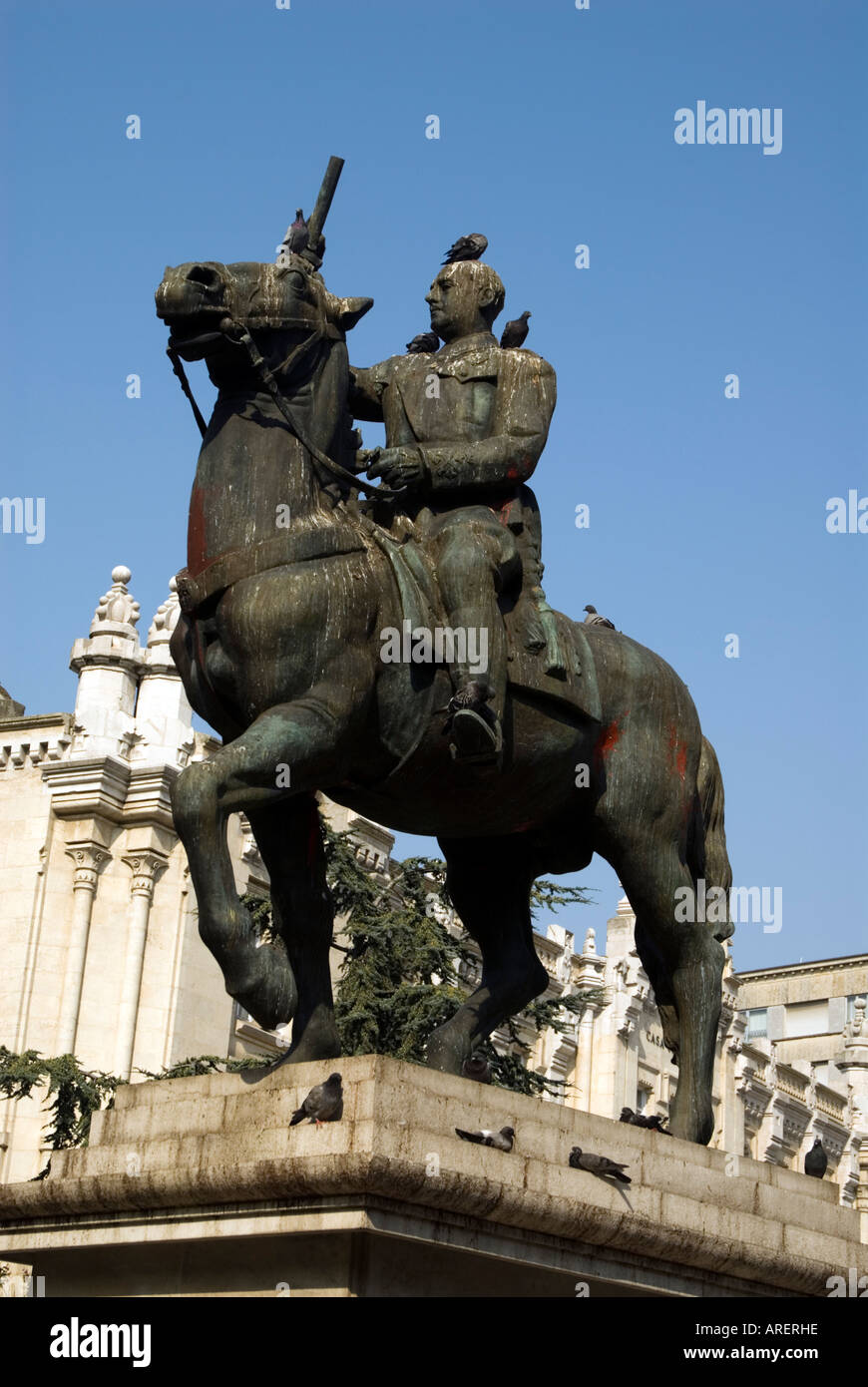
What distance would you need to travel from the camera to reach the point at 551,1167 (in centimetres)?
890

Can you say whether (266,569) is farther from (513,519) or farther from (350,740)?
(513,519)

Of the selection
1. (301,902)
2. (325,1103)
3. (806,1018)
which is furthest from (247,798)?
(806,1018)

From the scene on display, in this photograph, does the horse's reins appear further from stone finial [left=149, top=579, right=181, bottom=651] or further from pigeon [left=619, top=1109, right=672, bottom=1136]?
stone finial [left=149, top=579, right=181, bottom=651]

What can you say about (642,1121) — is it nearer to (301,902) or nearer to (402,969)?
(301,902)

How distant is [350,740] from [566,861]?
1.73m

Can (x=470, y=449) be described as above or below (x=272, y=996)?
above

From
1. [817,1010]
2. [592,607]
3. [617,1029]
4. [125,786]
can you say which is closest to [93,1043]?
[125,786]

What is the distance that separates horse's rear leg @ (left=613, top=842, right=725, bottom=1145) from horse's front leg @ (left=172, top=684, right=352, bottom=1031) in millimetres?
1836

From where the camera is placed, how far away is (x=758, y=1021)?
77812 mm

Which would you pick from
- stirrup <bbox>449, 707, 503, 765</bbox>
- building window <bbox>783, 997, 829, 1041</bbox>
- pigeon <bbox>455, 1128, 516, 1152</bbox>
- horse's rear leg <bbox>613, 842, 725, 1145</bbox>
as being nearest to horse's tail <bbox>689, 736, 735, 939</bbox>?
horse's rear leg <bbox>613, 842, 725, 1145</bbox>

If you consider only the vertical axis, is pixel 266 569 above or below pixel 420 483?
below

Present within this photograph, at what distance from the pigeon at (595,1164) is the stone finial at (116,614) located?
2926 centimetres

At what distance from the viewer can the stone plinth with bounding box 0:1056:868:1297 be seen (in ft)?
27.1

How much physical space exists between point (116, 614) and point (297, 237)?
28567 mm
